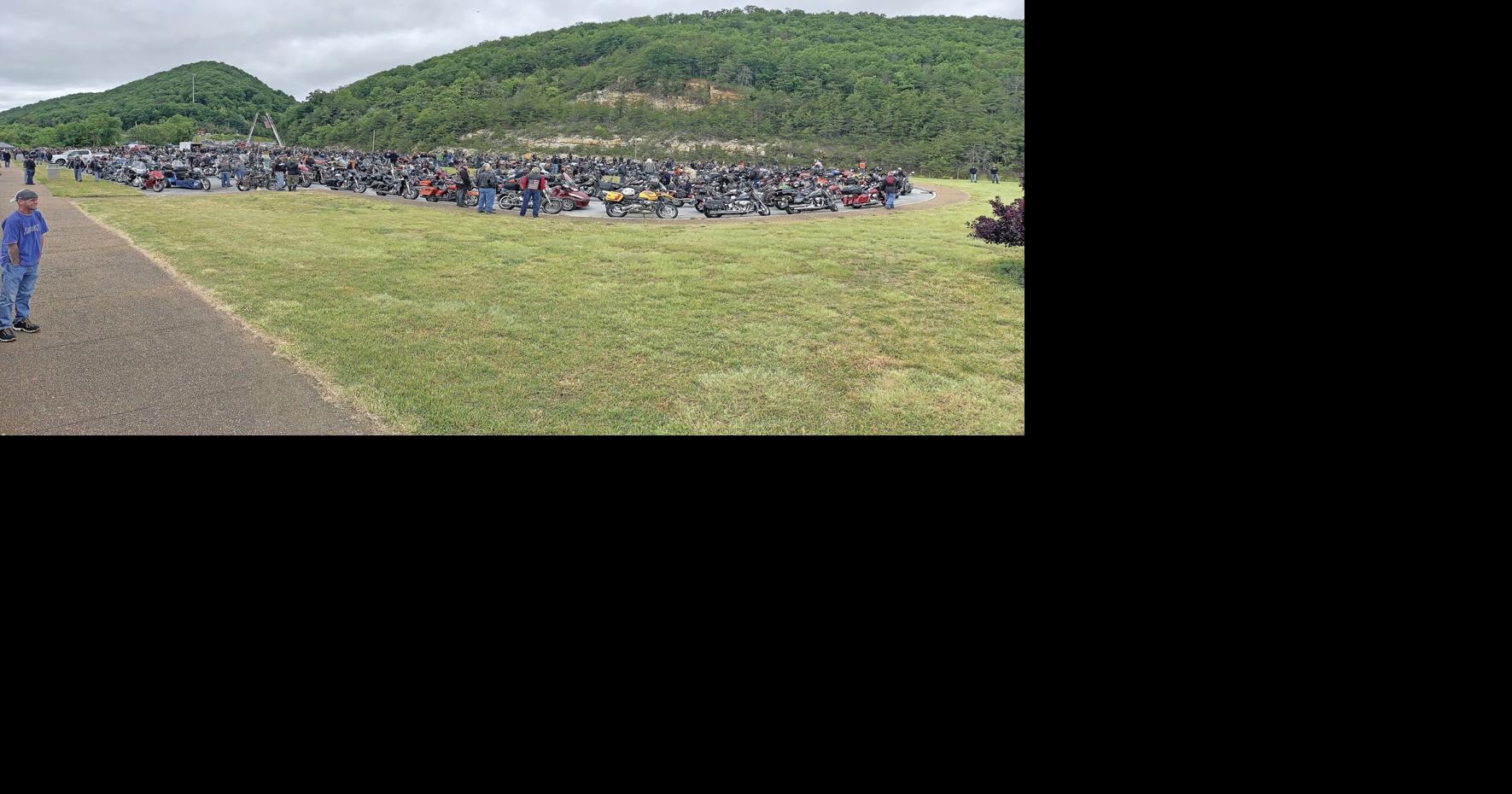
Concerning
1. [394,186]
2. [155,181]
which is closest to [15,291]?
[155,181]

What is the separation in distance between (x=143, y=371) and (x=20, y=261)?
132 centimetres

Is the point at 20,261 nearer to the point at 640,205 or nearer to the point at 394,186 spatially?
the point at 640,205

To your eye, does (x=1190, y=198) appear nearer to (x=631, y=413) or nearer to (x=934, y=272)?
(x=631, y=413)

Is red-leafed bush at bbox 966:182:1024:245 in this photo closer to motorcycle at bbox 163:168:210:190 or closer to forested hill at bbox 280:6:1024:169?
forested hill at bbox 280:6:1024:169

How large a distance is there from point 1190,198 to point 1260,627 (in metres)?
2.50

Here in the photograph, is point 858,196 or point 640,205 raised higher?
point 858,196

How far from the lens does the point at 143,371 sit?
5.39 meters

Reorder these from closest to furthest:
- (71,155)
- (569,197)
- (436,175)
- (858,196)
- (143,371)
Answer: (143,371) < (71,155) < (569,197) < (436,175) < (858,196)

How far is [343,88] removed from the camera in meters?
32.5

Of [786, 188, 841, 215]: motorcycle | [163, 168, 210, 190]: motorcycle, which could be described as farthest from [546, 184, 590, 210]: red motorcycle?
[163, 168, 210, 190]: motorcycle

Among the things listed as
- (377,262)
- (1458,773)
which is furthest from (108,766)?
(377,262)

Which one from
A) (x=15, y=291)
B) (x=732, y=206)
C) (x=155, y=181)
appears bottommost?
(x=15, y=291)

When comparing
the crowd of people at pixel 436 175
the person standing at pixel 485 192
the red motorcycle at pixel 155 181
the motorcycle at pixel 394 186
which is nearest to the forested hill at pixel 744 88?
the crowd of people at pixel 436 175

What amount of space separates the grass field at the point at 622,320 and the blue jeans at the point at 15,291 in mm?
1456
